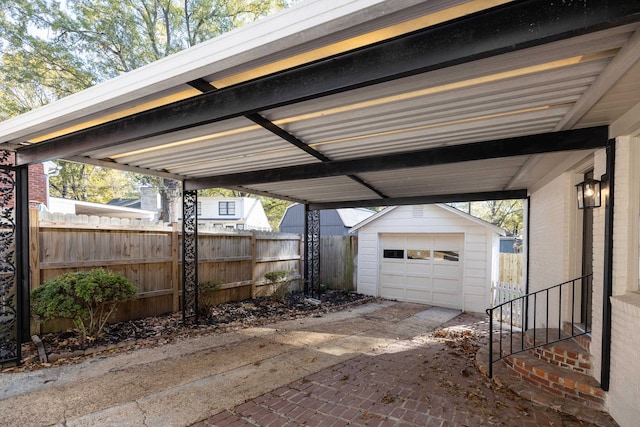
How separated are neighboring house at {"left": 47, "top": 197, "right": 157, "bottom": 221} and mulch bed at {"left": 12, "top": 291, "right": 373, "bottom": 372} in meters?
6.55

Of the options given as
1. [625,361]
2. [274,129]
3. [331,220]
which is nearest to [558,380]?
[625,361]

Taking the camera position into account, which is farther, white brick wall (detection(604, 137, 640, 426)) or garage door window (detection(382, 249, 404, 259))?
garage door window (detection(382, 249, 404, 259))

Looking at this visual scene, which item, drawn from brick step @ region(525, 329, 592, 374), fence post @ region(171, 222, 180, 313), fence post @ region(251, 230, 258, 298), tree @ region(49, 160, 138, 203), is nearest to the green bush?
fence post @ region(171, 222, 180, 313)

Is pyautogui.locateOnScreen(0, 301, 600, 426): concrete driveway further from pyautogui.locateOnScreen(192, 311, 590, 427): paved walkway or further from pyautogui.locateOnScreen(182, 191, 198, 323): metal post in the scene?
pyautogui.locateOnScreen(182, 191, 198, 323): metal post

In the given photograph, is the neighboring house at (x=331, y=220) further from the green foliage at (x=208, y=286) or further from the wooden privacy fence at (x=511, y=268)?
the green foliage at (x=208, y=286)

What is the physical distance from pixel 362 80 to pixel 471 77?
32.8 inches

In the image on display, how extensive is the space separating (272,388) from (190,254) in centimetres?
387

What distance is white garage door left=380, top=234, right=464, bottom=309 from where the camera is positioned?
8.84 metres

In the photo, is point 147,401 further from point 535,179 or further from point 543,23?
point 535,179

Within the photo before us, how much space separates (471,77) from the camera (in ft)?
7.24

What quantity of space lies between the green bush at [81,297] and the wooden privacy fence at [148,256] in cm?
62

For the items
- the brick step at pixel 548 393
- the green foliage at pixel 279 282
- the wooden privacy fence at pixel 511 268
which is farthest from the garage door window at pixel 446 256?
the brick step at pixel 548 393

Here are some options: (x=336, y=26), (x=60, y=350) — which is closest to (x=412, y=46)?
(x=336, y=26)

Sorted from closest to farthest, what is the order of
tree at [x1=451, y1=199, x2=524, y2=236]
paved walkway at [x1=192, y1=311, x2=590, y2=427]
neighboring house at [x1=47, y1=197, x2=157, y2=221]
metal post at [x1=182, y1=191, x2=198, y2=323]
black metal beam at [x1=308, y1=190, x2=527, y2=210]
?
paved walkway at [x1=192, y1=311, x2=590, y2=427]
metal post at [x1=182, y1=191, x2=198, y2=323]
black metal beam at [x1=308, y1=190, x2=527, y2=210]
neighboring house at [x1=47, y1=197, x2=157, y2=221]
tree at [x1=451, y1=199, x2=524, y2=236]
